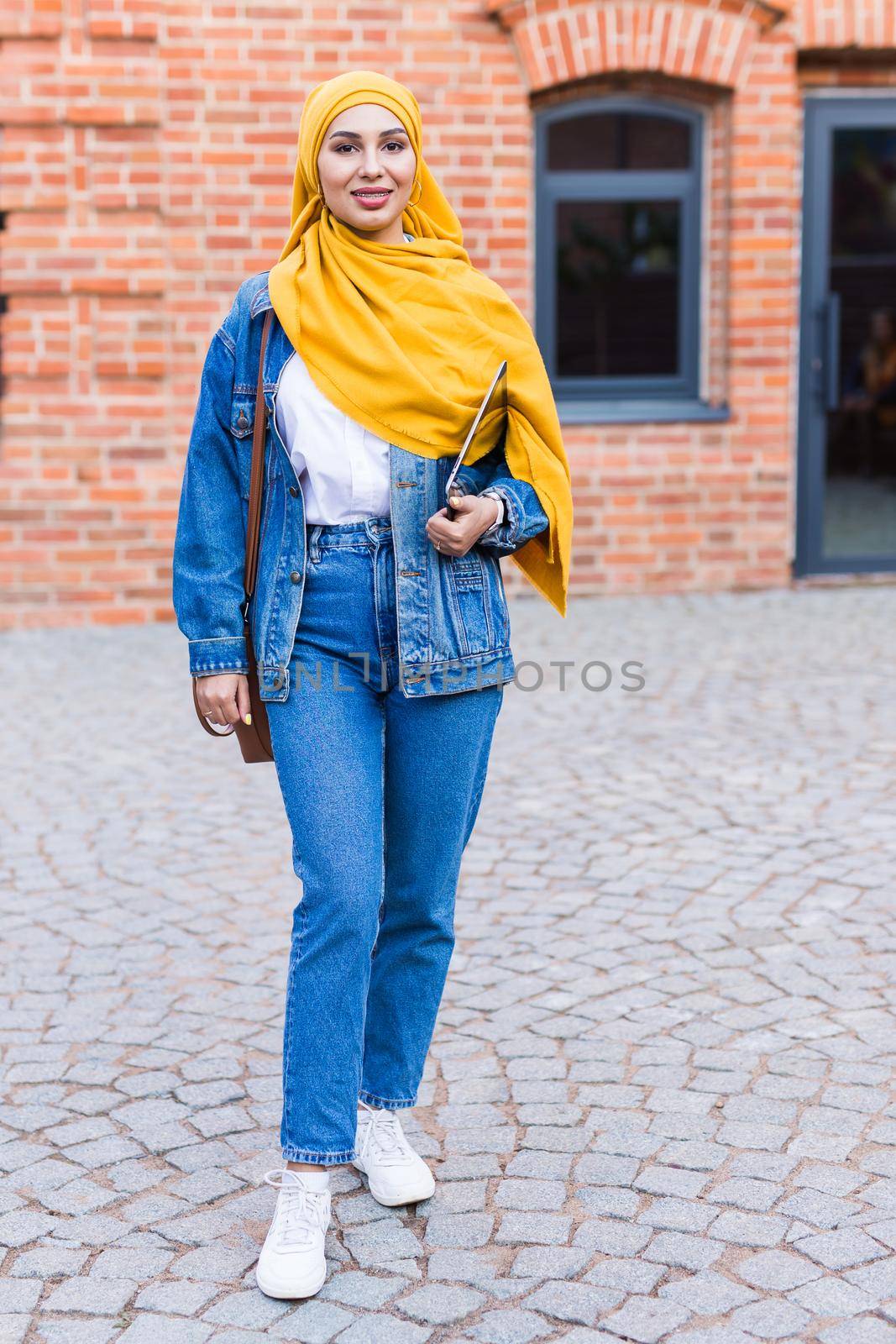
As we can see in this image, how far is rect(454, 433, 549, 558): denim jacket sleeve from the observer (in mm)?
2670

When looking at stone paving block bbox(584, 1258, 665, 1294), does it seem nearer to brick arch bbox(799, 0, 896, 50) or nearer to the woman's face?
the woman's face

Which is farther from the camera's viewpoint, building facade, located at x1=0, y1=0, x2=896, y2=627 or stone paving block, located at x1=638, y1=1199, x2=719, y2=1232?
building facade, located at x1=0, y1=0, x2=896, y2=627

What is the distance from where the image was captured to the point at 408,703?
2.68m

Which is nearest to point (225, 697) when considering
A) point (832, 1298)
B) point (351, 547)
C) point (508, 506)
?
point (351, 547)

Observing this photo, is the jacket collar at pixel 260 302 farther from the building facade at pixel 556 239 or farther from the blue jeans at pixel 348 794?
the building facade at pixel 556 239

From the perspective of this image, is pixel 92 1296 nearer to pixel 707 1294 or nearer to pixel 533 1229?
pixel 533 1229

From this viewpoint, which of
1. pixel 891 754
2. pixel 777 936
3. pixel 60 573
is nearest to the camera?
pixel 777 936

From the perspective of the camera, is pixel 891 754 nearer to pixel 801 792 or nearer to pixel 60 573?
pixel 801 792

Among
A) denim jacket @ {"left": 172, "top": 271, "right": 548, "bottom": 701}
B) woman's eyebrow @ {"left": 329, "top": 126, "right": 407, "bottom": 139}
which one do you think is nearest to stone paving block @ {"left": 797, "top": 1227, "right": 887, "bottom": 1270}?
denim jacket @ {"left": 172, "top": 271, "right": 548, "bottom": 701}

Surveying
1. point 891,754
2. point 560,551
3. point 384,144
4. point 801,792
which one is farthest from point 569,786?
point 384,144

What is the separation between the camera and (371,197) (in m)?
2.64

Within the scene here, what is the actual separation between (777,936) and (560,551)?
5.73 ft

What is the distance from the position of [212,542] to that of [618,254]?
286 inches

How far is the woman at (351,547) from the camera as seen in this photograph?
8.55ft
